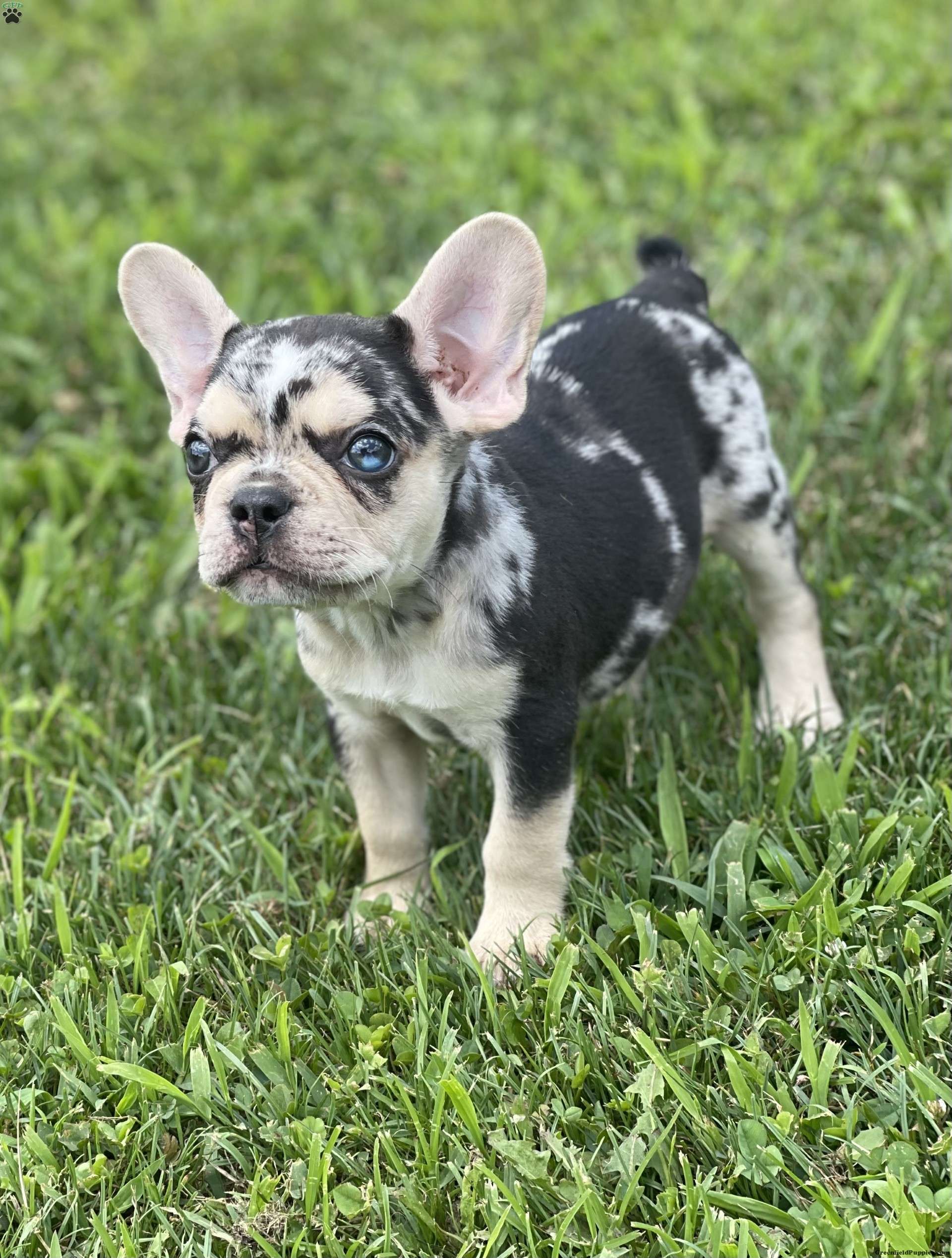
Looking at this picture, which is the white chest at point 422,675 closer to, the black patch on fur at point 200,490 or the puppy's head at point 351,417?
the puppy's head at point 351,417

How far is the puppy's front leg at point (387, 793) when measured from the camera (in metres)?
4.23

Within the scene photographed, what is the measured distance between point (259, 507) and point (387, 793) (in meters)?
1.34

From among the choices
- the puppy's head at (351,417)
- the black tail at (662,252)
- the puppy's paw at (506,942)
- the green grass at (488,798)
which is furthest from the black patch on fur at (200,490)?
the black tail at (662,252)

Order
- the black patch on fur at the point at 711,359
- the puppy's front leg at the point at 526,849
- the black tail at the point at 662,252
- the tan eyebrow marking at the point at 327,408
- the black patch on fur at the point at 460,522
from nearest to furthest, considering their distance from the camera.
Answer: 1. the tan eyebrow marking at the point at 327,408
2. the black patch on fur at the point at 460,522
3. the puppy's front leg at the point at 526,849
4. the black patch on fur at the point at 711,359
5. the black tail at the point at 662,252

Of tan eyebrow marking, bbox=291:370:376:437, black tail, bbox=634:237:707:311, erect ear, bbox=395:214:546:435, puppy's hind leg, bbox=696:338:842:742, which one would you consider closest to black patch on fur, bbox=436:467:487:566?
erect ear, bbox=395:214:546:435

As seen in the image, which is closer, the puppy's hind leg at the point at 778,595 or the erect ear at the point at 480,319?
the erect ear at the point at 480,319

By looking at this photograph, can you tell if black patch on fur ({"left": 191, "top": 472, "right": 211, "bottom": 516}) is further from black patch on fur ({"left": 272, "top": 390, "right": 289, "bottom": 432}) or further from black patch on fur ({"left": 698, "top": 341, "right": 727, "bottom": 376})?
black patch on fur ({"left": 698, "top": 341, "right": 727, "bottom": 376})

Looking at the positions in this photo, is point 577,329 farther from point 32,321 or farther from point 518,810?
point 32,321

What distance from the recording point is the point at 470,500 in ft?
12.4

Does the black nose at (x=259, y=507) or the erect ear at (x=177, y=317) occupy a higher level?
the erect ear at (x=177, y=317)

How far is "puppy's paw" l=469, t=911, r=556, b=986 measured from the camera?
3.90 m

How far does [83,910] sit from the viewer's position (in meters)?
4.37

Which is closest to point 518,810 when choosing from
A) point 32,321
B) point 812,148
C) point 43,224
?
point 32,321

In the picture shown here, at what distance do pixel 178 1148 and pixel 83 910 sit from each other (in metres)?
1.02
